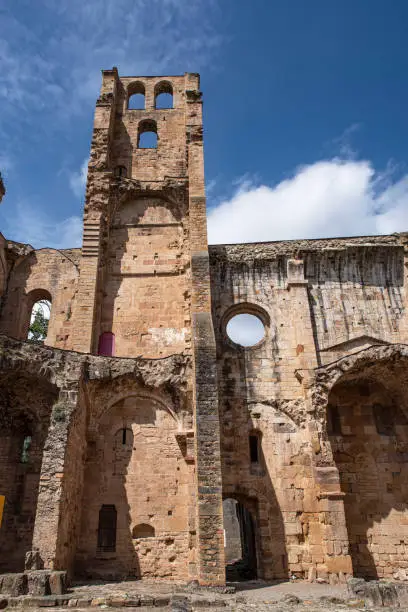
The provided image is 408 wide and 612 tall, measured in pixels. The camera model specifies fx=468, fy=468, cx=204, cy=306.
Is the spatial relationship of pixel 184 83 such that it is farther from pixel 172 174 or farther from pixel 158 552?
pixel 158 552

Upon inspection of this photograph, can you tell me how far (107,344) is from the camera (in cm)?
1548

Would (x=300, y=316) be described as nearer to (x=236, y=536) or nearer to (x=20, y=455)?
(x=20, y=455)

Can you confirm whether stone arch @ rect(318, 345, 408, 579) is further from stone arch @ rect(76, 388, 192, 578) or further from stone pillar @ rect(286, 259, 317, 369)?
stone arch @ rect(76, 388, 192, 578)

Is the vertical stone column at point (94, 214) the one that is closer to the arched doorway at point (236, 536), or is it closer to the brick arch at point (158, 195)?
the brick arch at point (158, 195)

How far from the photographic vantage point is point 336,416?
48.6 feet

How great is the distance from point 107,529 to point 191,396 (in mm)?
4194

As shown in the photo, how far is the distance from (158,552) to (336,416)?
6645 millimetres

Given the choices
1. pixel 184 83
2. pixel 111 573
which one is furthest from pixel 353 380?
pixel 184 83

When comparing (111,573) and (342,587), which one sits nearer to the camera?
(342,587)

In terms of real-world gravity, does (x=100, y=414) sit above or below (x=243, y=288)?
below

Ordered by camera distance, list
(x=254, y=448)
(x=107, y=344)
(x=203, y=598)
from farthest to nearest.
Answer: (x=107, y=344)
(x=254, y=448)
(x=203, y=598)

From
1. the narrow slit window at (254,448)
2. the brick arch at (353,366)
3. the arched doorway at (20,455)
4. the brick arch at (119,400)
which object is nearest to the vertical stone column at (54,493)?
the arched doorway at (20,455)

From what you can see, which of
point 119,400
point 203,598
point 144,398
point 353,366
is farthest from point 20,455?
point 353,366

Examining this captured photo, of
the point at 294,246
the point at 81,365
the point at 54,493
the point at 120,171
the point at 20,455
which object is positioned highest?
the point at 120,171
